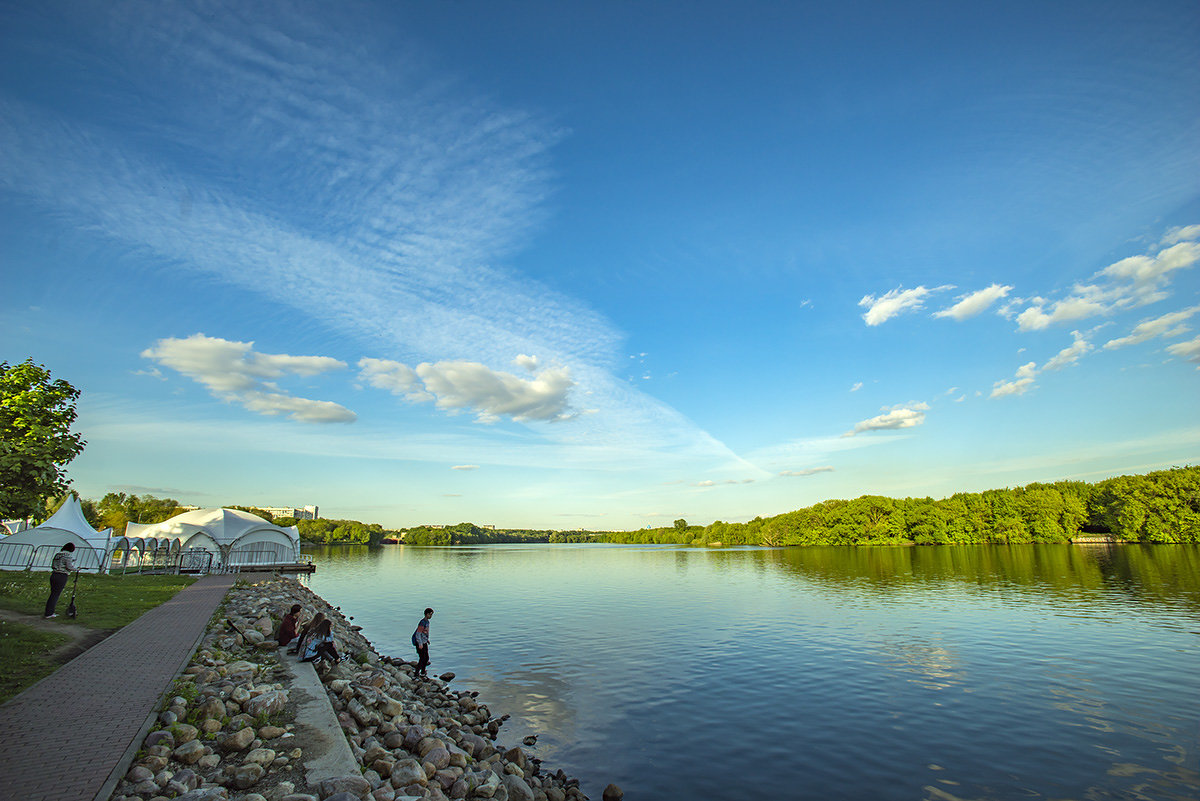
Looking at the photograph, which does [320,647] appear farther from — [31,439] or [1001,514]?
[1001,514]

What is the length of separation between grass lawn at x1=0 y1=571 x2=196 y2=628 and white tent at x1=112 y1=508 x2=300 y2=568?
51.3 feet

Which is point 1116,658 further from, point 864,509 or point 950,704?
point 864,509

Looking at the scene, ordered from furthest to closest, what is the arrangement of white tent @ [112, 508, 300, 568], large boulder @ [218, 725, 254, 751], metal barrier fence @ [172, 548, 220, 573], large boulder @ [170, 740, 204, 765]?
white tent @ [112, 508, 300, 568] < metal barrier fence @ [172, 548, 220, 573] < large boulder @ [218, 725, 254, 751] < large boulder @ [170, 740, 204, 765]

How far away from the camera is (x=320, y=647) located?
17.7 m

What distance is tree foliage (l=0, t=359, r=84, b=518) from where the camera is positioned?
25.0m

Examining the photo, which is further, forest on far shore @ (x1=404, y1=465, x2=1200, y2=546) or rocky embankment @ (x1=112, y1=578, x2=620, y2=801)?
forest on far shore @ (x1=404, y1=465, x2=1200, y2=546)

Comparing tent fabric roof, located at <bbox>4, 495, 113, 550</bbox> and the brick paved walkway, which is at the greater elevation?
tent fabric roof, located at <bbox>4, 495, 113, 550</bbox>

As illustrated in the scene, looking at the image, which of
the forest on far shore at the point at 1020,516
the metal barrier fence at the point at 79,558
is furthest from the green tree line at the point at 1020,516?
the metal barrier fence at the point at 79,558

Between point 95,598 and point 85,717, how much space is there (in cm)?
2341

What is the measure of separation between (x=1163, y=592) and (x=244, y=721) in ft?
202

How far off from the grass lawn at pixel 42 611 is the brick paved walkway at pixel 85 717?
70 centimetres

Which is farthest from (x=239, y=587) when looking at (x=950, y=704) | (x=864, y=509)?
(x=864, y=509)

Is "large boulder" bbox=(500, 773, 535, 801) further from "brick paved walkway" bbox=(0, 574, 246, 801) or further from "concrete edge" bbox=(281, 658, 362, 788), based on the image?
"brick paved walkway" bbox=(0, 574, 246, 801)

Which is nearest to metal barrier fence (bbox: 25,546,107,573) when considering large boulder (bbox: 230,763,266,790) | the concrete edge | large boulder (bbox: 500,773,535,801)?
the concrete edge
